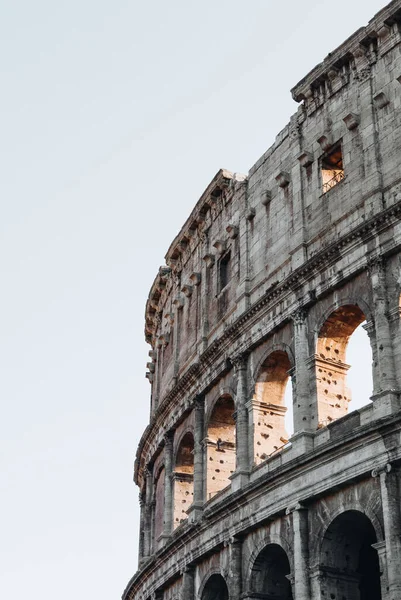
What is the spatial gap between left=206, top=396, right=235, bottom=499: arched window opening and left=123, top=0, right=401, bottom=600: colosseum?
0.13ft

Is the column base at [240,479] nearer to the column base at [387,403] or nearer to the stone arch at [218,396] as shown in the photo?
the stone arch at [218,396]

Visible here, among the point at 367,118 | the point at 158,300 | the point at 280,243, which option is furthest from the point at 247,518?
the point at 158,300

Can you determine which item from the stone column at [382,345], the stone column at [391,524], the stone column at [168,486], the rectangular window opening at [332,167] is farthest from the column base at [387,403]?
the stone column at [168,486]

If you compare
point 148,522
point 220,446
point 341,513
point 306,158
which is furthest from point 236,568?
point 306,158

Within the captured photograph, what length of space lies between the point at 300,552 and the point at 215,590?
501cm

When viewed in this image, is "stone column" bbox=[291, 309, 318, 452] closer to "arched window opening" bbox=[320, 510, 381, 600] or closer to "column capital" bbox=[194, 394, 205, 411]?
"arched window opening" bbox=[320, 510, 381, 600]

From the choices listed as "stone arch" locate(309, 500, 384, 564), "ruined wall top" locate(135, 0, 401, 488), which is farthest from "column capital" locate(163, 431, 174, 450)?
"stone arch" locate(309, 500, 384, 564)

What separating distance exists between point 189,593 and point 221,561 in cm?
205

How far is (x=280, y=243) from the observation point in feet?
86.8

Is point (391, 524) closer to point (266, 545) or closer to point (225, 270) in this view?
point (266, 545)

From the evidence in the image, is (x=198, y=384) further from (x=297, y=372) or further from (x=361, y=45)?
(x=361, y=45)

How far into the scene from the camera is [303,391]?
76.4 ft

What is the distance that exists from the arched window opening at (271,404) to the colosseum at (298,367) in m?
0.04

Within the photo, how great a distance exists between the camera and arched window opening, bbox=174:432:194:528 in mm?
29250
